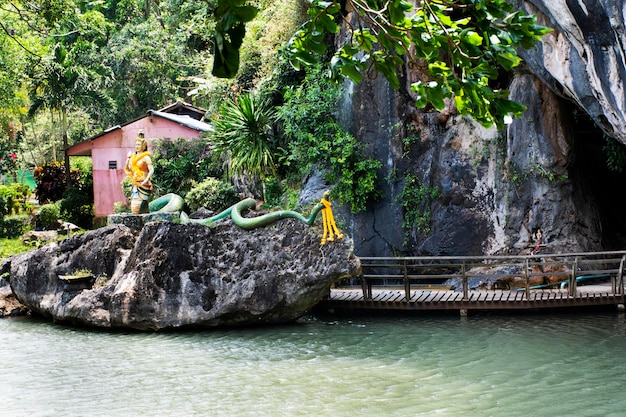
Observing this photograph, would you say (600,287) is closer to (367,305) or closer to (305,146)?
(367,305)

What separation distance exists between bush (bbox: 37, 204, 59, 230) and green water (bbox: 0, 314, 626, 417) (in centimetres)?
1183

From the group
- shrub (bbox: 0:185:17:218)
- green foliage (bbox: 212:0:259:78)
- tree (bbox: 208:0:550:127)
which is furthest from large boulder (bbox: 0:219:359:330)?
shrub (bbox: 0:185:17:218)

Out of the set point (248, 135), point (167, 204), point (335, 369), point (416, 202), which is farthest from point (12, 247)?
point (335, 369)

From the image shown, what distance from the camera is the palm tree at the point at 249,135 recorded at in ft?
59.2

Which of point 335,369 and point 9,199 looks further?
point 9,199

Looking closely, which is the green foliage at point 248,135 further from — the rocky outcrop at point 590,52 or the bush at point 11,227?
the bush at point 11,227

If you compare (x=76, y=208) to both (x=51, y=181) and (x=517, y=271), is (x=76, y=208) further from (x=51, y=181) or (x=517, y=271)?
(x=517, y=271)

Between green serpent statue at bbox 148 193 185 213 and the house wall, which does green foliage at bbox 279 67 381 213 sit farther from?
the house wall

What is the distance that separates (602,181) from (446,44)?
15213 millimetres

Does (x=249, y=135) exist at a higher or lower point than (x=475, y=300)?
higher

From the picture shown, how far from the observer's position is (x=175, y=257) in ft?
40.8

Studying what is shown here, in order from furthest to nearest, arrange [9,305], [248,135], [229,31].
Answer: [248,135] < [9,305] < [229,31]

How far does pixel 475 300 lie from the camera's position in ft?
40.9

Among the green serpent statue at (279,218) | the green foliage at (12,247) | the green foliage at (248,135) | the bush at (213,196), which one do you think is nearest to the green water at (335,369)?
the green serpent statue at (279,218)
